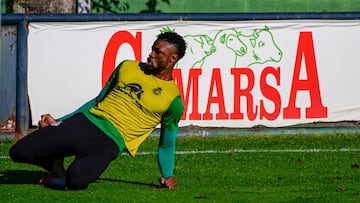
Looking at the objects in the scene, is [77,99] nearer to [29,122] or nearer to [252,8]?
[29,122]

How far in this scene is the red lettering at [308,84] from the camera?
48.4 ft

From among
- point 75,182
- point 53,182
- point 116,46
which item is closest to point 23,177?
point 53,182

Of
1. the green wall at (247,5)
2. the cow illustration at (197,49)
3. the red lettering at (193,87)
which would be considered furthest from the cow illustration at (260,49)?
the green wall at (247,5)

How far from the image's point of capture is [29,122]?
14.6 m

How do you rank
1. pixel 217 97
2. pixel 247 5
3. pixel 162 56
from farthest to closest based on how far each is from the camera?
1. pixel 247 5
2. pixel 217 97
3. pixel 162 56

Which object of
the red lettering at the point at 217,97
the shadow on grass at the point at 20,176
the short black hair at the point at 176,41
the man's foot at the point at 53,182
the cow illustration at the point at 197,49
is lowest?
the shadow on grass at the point at 20,176

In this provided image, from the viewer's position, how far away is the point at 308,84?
14.8 m

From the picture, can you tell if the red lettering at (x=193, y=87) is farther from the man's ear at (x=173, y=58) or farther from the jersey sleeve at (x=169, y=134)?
the man's ear at (x=173, y=58)

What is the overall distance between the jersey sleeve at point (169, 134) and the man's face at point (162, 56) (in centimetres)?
33

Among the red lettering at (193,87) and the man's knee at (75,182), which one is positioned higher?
the red lettering at (193,87)

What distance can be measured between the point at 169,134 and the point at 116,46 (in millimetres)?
4584

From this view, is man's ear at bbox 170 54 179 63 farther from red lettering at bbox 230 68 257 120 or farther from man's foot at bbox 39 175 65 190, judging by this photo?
red lettering at bbox 230 68 257 120

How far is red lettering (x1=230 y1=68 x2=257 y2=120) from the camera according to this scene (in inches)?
576

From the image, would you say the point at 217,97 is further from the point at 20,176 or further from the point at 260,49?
the point at 20,176
